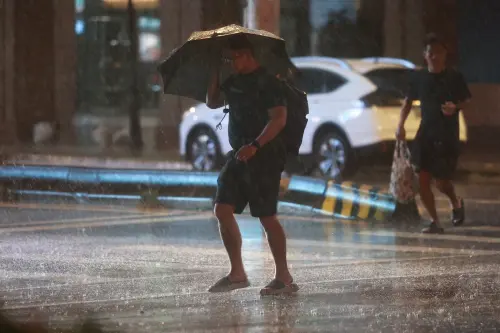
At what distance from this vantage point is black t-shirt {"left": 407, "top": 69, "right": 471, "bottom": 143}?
36.8 ft

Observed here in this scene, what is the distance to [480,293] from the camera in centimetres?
795

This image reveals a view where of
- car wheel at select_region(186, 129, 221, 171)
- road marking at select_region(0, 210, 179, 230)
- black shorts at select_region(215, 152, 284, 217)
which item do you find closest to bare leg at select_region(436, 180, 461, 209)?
road marking at select_region(0, 210, 179, 230)

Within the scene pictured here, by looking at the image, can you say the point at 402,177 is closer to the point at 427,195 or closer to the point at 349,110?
the point at 427,195

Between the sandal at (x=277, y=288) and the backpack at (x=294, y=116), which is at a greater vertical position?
the backpack at (x=294, y=116)

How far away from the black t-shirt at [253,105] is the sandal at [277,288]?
2.84ft

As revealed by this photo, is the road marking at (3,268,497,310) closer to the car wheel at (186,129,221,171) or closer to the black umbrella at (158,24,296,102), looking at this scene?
the black umbrella at (158,24,296,102)

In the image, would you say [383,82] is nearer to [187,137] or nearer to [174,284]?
[187,137]

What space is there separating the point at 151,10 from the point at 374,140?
39.3ft

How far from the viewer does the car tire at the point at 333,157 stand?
17.2m

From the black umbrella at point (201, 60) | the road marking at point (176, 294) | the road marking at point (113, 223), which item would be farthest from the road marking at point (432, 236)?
the black umbrella at point (201, 60)

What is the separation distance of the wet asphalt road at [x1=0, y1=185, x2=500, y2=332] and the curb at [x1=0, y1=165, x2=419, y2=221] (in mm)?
447

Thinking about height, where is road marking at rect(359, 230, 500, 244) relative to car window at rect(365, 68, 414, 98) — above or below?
below

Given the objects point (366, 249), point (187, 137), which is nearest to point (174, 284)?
point (366, 249)

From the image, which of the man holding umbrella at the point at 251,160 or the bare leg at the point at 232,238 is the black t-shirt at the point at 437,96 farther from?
the bare leg at the point at 232,238
